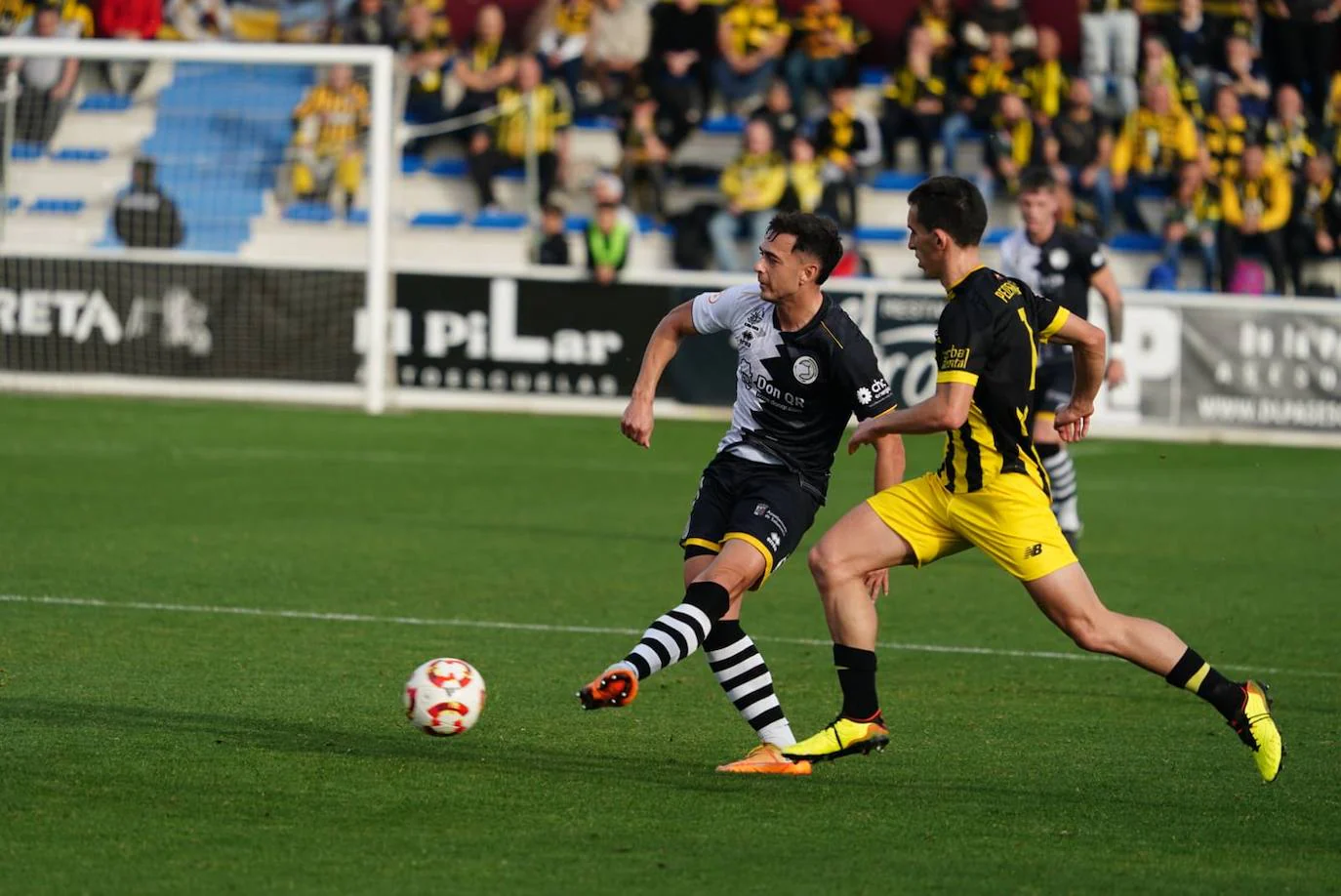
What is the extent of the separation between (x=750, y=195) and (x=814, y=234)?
15924mm

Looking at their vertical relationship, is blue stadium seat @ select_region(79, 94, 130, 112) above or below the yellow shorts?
above

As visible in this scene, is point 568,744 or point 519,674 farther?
point 519,674

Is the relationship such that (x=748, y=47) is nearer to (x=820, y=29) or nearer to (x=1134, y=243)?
(x=820, y=29)

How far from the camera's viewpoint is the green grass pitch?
5.57 metres

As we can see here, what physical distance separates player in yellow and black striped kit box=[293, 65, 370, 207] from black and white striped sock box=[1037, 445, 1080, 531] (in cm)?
1092

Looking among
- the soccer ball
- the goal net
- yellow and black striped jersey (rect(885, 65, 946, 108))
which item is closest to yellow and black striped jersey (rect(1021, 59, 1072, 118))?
yellow and black striped jersey (rect(885, 65, 946, 108))

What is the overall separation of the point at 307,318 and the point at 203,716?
1364cm

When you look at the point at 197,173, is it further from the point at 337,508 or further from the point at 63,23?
the point at 337,508

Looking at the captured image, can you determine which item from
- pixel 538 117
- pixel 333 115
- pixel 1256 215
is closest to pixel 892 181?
pixel 538 117

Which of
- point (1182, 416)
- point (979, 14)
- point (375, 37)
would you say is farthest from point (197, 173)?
point (1182, 416)

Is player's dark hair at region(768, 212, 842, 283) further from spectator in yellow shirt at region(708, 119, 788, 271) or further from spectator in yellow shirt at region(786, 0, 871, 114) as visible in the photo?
spectator in yellow shirt at region(786, 0, 871, 114)

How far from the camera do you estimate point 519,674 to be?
8.55 metres

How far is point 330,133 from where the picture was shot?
21.6 meters

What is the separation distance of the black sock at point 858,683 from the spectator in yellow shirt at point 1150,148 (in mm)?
16685
